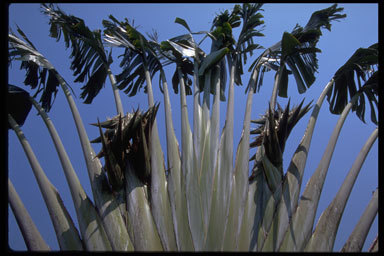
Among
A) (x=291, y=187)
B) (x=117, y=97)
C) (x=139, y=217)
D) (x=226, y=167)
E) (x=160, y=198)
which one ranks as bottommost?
(x=139, y=217)

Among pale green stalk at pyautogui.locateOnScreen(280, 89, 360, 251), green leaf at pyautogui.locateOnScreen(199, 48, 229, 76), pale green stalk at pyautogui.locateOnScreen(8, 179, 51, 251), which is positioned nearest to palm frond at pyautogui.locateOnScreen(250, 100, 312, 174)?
pale green stalk at pyautogui.locateOnScreen(280, 89, 360, 251)

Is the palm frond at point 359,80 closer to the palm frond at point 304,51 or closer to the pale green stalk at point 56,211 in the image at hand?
the palm frond at point 304,51

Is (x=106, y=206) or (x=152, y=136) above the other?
(x=152, y=136)

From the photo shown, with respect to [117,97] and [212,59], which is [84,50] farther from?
[212,59]

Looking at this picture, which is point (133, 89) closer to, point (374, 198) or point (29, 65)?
point (29, 65)

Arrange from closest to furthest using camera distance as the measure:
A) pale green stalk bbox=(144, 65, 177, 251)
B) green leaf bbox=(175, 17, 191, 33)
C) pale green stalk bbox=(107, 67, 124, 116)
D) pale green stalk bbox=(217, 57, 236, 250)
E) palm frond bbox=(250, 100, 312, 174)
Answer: pale green stalk bbox=(144, 65, 177, 251) < pale green stalk bbox=(217, 57, 236, 250) < palm frond bbox=(250, 100, 312, 174) < pale green stalk bbox=(107, 67, 124, 116) < green leaf bbox=(175, 17, 191, 33)

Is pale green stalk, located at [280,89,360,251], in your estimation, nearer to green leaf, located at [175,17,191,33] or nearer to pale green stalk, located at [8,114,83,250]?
pale green stalk, located at [8,114,83,250]

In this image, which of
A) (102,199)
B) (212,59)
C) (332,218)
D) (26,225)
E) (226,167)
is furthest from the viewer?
(212,59)

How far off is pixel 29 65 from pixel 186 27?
2.89 metres

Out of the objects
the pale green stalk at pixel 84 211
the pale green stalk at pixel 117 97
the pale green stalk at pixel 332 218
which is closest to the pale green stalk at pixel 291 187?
the pale green stalk at pixel 332 218

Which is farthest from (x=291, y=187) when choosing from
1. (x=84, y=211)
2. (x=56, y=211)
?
(x=56, y=211)

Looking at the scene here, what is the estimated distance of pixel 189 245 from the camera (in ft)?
9.70
